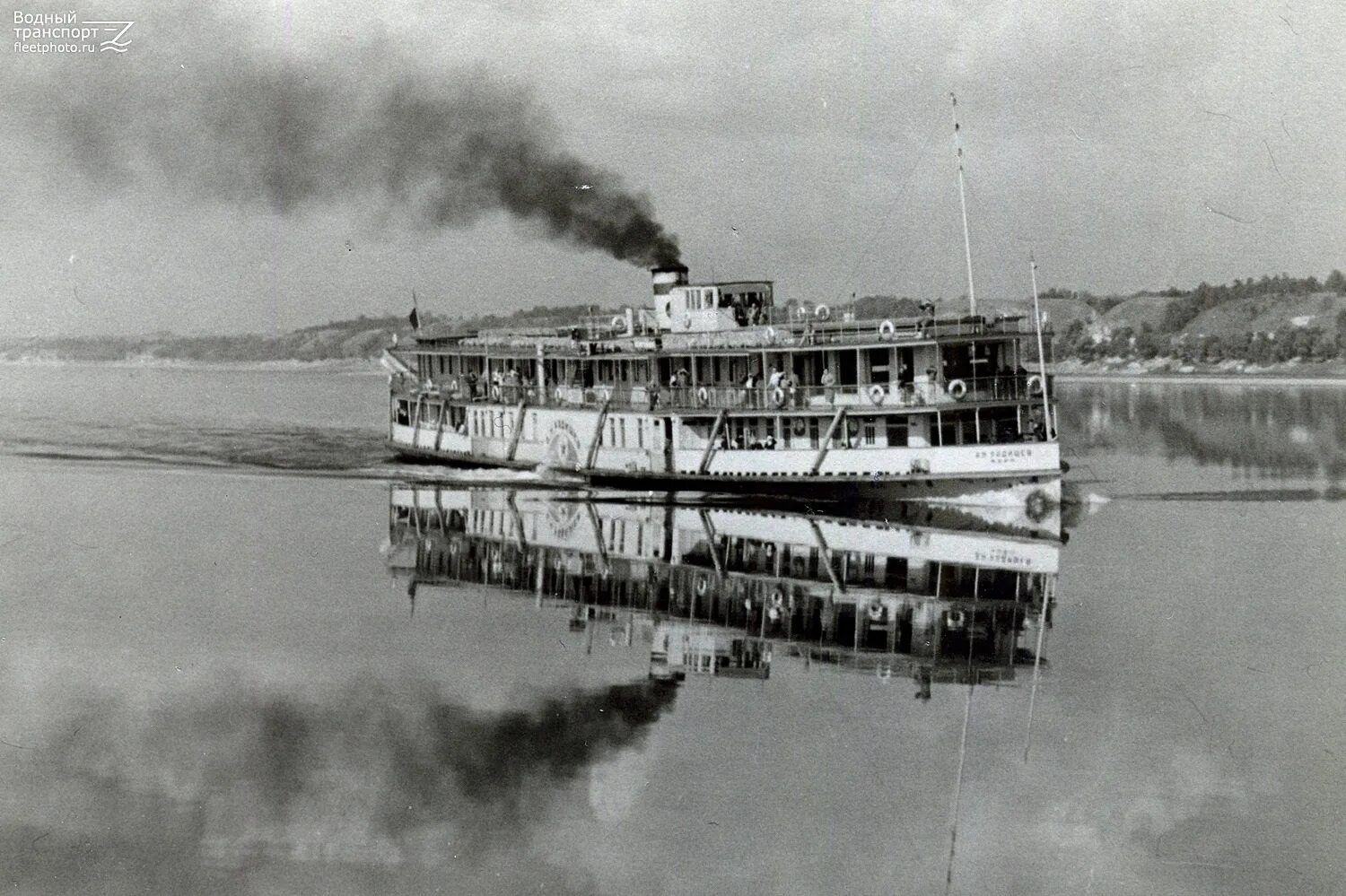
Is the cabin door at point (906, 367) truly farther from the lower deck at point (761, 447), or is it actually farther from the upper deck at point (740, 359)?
the lower deck at point (761, 447)

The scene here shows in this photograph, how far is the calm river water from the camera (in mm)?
15375

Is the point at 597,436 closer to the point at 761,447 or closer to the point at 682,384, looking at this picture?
the point at 682,384

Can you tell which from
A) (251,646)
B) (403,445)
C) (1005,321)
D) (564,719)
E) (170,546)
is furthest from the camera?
(403,445)

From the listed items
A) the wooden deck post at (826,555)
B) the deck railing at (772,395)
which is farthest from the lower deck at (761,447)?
the wooden deck post at (826,555)

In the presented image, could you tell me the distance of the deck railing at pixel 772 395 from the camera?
38.7 metres

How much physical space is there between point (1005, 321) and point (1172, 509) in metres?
7.84

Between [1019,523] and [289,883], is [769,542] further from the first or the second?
[289,883]

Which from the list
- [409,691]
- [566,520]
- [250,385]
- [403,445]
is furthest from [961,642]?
[250,385]

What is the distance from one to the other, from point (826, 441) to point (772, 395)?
2810 mm

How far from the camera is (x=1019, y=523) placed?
3650 cm

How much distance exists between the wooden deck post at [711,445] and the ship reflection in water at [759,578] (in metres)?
2.41

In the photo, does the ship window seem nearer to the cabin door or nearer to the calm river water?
the cabin door

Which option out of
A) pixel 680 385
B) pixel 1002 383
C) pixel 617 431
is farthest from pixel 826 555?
pixel 617 431

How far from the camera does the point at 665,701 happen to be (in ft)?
67.8
